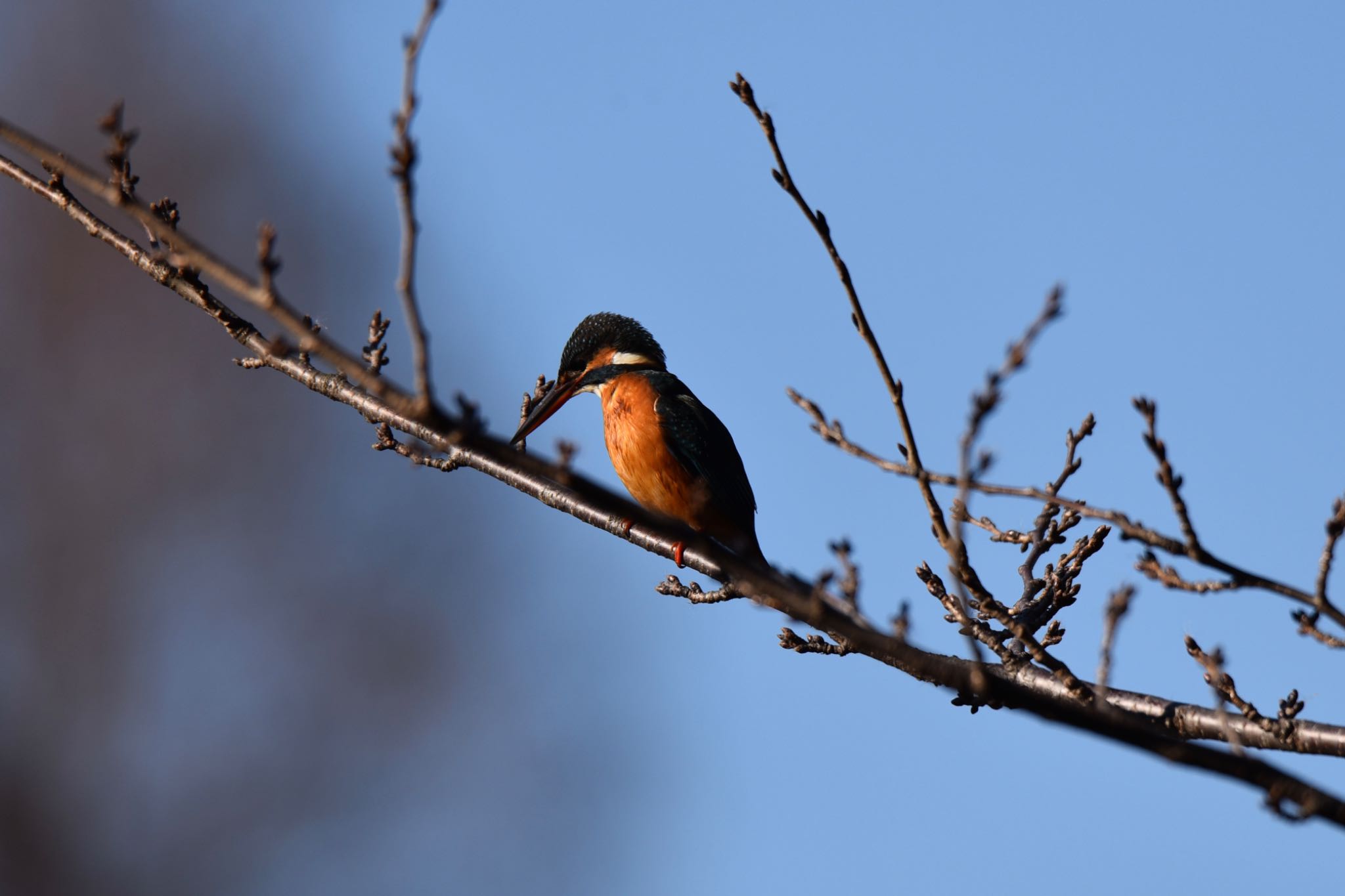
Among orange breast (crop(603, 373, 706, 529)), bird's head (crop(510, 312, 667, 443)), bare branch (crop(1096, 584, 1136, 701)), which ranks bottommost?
bare branch (crop(1096, 584, 1136, 701))

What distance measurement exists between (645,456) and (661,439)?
0.34 feet

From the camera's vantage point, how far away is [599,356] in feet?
20.1

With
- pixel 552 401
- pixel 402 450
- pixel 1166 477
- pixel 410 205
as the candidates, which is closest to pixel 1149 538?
pixel 1166 477

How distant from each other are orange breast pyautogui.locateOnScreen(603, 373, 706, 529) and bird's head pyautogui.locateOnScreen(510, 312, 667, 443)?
0.75 ft

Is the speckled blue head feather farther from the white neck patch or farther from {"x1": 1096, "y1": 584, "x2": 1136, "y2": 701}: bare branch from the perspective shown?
{"x1": 1096, "y1": 584, "x2": 1136, "y2": 701}: bare branch

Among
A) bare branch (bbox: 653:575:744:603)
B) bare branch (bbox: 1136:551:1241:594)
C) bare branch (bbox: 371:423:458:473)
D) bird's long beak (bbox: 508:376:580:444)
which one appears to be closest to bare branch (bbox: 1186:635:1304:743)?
bare branch (bbox: 1136:551:1241:594)

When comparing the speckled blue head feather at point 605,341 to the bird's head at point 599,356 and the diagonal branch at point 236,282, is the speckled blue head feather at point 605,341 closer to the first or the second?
the bird's head at point 599,356

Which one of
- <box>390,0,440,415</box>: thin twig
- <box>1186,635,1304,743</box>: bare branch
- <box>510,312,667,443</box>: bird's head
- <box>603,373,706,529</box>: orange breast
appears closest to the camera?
<box>390,0,440,415</box>: thin twig

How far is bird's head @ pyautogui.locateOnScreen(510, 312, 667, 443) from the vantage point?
598cm

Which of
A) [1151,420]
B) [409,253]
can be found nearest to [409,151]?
[409,253]

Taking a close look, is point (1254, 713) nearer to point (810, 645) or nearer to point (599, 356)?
point (810, 645)

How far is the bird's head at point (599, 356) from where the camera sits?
5.98 meters

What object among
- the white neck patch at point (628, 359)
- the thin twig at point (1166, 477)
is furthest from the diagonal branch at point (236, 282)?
the white neck patch at point (628, 359)

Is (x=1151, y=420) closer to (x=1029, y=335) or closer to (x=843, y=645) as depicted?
(x=1029, y=335)
